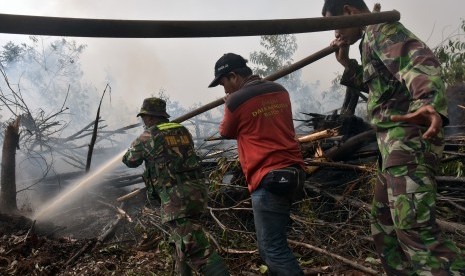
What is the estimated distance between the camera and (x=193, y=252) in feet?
10.9

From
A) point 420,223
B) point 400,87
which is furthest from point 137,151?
point 420,223

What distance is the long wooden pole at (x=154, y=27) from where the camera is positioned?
3.15 feet

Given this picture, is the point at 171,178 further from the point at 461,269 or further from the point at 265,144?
the point at 461,269

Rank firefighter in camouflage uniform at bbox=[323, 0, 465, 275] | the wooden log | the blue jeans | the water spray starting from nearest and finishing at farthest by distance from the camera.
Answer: firefighter in camouflage uniform at bbox=[323, 0, 465, 275], the blue jeans, the wooden log, the water spray

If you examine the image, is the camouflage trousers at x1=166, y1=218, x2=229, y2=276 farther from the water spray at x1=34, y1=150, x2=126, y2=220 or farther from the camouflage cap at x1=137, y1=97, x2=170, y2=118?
the water spray at x1=34, y1=150, x2=126, y2=220

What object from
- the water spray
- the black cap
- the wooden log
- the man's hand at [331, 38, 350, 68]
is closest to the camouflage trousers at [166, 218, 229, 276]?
the black cap

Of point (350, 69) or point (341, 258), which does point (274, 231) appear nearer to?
point (341, 258)

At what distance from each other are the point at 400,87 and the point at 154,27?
142 centimetres

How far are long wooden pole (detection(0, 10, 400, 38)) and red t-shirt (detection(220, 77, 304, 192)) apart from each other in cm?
119

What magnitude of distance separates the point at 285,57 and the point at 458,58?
18958 mm

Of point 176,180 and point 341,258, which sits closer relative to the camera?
point 341,258

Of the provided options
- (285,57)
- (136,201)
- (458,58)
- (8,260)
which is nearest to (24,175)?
(136,201)

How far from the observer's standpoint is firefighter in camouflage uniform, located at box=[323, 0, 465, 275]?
1.60 metres

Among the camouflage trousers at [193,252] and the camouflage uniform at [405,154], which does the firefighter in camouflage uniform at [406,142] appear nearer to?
the camouflage uniform at [405,154]
